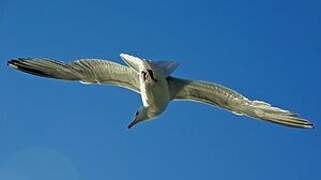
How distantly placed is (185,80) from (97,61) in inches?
80.9

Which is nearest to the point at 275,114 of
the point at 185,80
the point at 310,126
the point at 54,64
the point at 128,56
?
the point at 310,126

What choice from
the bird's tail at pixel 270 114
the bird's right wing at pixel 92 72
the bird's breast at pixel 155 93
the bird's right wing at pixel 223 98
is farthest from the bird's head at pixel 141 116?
the bird's tail at pixel 270 114

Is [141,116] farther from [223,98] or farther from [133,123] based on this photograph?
[223,98]

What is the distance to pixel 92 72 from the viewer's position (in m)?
17.9

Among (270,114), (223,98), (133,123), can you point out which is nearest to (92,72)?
(133,123)

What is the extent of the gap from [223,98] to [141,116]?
6.47 feet

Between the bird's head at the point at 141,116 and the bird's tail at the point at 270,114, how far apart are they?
2.07 metres

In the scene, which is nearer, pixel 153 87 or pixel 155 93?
pixel 153 87

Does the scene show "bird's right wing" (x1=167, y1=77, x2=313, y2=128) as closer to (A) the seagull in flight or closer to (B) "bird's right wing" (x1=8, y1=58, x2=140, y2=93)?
(A) the seagull in flight

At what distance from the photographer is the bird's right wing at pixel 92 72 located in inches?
693

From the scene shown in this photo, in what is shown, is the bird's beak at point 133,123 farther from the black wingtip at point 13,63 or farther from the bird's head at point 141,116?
the black wingtip at point 13,63

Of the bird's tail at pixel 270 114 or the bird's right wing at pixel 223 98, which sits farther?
the bird's right wing at pixel 223 98

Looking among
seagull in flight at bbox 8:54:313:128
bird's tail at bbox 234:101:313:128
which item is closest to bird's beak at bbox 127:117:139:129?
seagull in flight at bbox 8:54:313:128

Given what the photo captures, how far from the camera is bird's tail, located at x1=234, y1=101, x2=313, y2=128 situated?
674 inches
